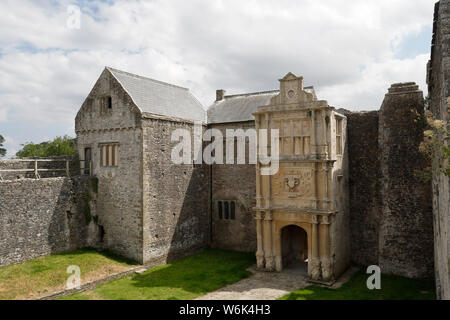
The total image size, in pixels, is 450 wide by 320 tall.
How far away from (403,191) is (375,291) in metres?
5.65

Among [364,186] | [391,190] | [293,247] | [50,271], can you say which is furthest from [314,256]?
[50,271]

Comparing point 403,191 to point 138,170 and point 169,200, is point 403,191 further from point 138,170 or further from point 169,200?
point 138,170

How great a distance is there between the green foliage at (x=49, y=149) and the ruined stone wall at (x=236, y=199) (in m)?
32.0

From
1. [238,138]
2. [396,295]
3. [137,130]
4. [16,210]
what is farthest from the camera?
[238,138]

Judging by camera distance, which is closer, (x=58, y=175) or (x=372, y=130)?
(x=372, y=130)

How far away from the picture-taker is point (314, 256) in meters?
18.2

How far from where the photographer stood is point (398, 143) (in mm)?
19344

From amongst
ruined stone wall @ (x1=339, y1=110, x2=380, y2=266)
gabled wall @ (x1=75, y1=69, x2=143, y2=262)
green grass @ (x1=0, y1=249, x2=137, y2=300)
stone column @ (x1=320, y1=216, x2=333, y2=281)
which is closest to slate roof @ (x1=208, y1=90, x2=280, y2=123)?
ruined stone wall @ (x1=339, y1=110, x2=380, y2=266)

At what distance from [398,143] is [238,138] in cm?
978

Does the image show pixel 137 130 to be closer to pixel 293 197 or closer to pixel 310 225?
pixel 293 197

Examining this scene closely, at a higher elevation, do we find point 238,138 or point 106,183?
point 238,138

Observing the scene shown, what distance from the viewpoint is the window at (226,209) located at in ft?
79.6

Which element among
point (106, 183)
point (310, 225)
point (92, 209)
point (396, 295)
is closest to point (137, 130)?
point (106, 183)

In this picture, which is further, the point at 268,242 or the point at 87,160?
the point at 87,160
